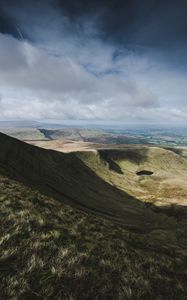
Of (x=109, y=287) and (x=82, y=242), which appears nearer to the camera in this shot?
(x=109, y=287)

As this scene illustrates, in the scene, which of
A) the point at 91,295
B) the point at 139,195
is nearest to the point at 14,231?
the point at 91,295

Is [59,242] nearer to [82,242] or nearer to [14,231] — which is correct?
[82,242]

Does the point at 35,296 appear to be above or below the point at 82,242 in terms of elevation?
above

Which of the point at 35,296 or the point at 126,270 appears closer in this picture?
the point at 35,296

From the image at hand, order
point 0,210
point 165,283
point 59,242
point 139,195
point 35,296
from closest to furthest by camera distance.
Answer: point 35,296 → point 165,283 → point 59,242 → point 0,210 → point 139,195

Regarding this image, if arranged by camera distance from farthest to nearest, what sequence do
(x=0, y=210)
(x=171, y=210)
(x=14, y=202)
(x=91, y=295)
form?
1. (x=171, y=210)
2. (x=14, y=202)
3. (x=0, y=210)
4. (x=91, y=295)

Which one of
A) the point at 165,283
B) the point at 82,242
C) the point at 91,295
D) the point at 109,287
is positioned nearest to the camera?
the point at 91,295

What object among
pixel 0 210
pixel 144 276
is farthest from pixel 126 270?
pixel 0 210

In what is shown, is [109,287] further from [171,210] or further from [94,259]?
[171,210]

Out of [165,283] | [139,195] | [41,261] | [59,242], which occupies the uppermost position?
[41,261]
